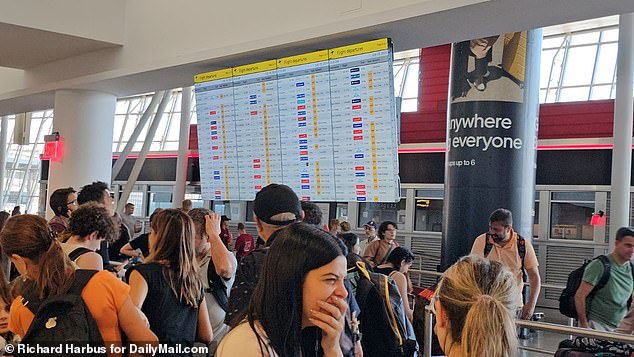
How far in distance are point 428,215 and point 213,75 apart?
7.58 m

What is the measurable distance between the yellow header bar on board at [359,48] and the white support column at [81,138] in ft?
12.9

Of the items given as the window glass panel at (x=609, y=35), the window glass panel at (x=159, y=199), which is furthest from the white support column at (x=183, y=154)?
the window glass panel at (x=609, y=35)

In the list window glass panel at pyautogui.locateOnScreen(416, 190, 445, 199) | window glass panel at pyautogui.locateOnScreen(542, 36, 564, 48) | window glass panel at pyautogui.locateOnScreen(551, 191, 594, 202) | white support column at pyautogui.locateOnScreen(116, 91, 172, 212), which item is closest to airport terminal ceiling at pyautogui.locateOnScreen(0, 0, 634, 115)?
white support column at pyautogui.locateOnScreen(116, 91, 172, 212)

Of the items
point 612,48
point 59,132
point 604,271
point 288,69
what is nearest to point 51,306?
point 288,69

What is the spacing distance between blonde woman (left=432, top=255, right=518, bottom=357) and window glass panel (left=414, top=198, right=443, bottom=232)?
10.8 m

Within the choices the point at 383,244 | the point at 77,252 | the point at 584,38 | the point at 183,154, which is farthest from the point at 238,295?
the point at 584,38

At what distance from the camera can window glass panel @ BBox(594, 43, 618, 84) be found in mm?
17020

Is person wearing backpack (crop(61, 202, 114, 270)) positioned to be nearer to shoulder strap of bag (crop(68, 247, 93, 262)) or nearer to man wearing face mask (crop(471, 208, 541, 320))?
shoulder strap of bag (crop(68, 247, 93, 262))

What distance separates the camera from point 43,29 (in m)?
6.65

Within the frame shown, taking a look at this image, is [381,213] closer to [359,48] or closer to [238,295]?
[359,48]

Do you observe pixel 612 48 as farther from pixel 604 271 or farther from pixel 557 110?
pixel 604 271

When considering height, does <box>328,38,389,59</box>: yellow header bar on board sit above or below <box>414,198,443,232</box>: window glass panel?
above

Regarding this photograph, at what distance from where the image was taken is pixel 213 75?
6.26 meters

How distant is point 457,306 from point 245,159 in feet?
13.7
